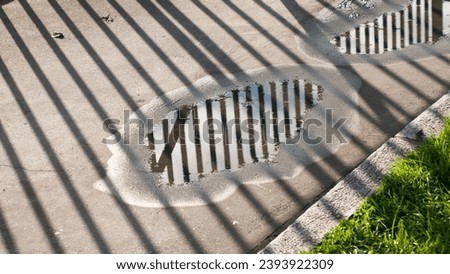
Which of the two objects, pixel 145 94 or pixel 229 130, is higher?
pixel 229 130

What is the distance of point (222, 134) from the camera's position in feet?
21.7

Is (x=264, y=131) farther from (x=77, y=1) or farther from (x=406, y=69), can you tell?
(x=77, y=1)

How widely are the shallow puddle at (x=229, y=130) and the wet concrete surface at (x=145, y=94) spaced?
0.22 meters

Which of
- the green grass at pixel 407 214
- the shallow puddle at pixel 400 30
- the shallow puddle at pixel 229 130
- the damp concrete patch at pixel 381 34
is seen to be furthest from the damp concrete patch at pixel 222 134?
the green grass at pixel 407 214

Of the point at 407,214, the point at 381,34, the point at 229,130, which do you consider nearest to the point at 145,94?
the point at 229,130

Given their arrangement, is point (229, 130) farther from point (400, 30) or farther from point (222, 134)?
point (400, 30)

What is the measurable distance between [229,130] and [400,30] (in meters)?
2.21

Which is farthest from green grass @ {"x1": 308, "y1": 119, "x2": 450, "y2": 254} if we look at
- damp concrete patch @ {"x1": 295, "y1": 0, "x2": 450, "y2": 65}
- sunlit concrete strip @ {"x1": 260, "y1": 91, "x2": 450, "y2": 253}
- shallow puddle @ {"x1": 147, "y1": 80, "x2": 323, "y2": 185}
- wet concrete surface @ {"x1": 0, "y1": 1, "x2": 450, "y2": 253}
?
damp concrete patch @ {"x1": 295, "y1": 0, "x2": 450, "y2": 65}

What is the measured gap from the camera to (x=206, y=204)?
581 centimetres

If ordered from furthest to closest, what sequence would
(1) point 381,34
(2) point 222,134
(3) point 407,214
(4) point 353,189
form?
1. (1) point 381,34
2. (2) point 222,134
3. (4) point 353,189
4. (3) point 407,214

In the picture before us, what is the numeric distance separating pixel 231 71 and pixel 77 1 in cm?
241

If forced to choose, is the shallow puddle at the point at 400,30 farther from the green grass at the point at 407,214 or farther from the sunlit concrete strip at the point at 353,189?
the green grass at the point at 407,214

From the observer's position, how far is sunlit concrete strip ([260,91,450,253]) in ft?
17.4

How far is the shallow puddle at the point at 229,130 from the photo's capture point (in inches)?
247
